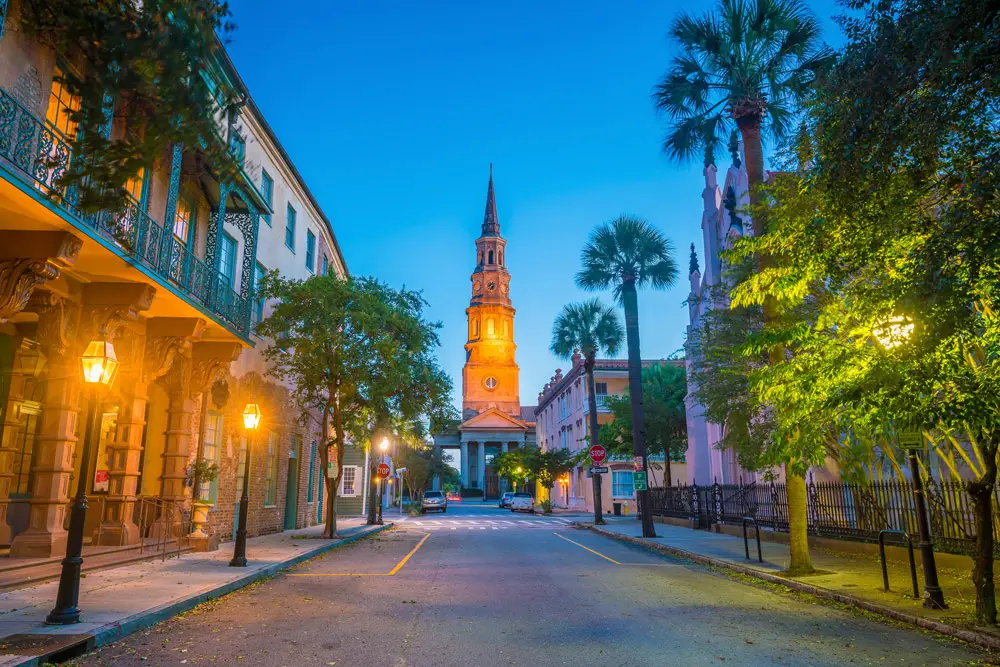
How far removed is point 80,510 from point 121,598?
195 cm

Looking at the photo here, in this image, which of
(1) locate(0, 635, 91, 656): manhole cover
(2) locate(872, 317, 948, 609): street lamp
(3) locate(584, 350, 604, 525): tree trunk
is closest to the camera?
(1) locate(0, 635, 91, 656): manhole cover

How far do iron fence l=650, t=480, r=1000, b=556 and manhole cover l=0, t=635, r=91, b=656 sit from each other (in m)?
10.7

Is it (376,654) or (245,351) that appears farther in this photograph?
(245,351)

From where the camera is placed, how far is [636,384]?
25875 millimetres

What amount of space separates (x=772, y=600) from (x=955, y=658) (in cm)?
399

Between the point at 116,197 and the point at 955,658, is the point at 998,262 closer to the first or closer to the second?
the point at 955,658

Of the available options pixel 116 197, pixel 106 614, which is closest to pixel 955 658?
pixel 116 197

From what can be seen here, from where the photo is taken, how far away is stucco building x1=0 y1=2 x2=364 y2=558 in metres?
10.2

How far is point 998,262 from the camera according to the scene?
251 inches

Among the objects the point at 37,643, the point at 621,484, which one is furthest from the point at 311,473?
the point at 621,484

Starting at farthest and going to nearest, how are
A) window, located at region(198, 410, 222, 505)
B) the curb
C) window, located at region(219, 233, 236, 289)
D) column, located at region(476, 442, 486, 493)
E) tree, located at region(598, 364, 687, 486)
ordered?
1. column, located at region(476, 442, 486, 493)
2. tree, located at region(598, 364, 687, 486)
3. window, located at region(219, 233, 236, 289)
4. window, located at region(198, 410, 222, 505)
5. the curb

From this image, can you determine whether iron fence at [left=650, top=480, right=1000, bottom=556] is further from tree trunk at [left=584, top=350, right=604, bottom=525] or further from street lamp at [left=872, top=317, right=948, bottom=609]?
tree trunk at [left=584, top=350, right=604, bottom=525]

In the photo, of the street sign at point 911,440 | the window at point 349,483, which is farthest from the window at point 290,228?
the window at point 349,483

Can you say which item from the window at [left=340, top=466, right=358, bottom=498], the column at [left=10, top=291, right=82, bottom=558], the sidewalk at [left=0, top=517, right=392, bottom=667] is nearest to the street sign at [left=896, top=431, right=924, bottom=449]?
the sidewalk at [left=0, top=517, right=392, bottom=667]
